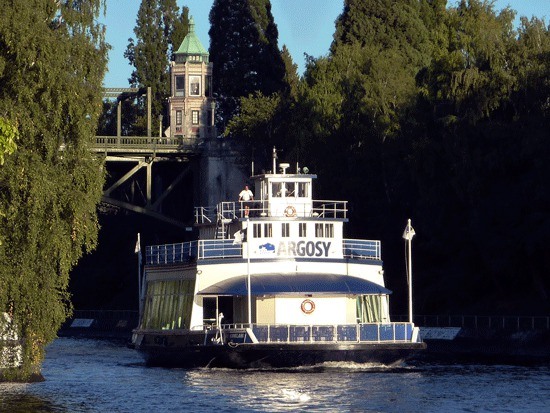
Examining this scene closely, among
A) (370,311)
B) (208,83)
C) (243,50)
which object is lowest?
(370,311)

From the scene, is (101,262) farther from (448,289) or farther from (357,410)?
(357,410)

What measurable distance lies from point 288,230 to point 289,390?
13.2 m

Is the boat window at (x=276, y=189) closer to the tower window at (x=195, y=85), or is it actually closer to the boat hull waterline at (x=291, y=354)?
the boat hull waterline at (x=291, y=354)

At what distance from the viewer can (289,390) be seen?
49438mm

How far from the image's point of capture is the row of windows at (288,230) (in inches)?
2424

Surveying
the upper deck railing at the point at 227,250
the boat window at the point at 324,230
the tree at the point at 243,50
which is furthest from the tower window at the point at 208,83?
the boat window at the point at 324,230

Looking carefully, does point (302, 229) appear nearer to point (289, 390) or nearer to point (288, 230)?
point (288, 230)

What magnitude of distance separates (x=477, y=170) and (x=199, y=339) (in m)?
26.1

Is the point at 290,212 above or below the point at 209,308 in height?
above

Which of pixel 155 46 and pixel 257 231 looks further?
pixel 155 46

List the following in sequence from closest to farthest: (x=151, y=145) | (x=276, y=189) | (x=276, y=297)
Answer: (x=276, y=297)
(x=276, y=189)
(x=151, y=145)

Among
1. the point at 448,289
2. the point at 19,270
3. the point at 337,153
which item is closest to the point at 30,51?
the point at 19,270

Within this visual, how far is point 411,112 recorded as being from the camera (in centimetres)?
9131

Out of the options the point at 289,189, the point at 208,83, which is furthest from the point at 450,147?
the point at 208,83
